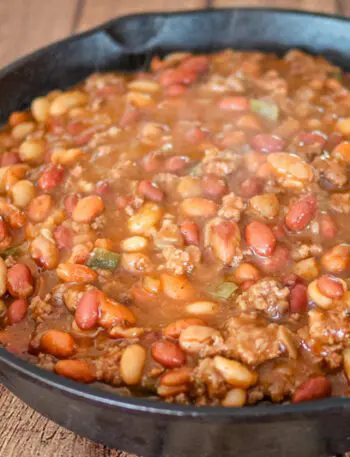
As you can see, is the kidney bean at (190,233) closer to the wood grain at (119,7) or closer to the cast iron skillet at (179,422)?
the cast iron skillet at (179,422)

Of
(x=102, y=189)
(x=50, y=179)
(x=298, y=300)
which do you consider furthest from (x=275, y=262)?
(x=50, y=179)

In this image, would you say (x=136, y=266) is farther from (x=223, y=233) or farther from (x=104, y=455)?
(x=104, y=455)

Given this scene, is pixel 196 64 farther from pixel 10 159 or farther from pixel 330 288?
pixel 330 288

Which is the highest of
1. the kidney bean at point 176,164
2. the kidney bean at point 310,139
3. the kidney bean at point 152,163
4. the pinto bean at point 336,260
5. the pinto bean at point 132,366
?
the kidney bean at point 310,139

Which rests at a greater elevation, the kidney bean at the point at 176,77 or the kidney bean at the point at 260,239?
the kidney bean at the point at 260,239

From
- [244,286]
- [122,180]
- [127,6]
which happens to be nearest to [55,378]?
[244,286]

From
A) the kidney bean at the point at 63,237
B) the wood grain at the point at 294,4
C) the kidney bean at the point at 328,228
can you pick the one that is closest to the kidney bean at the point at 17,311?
the kidney bean at the point at 63,237
